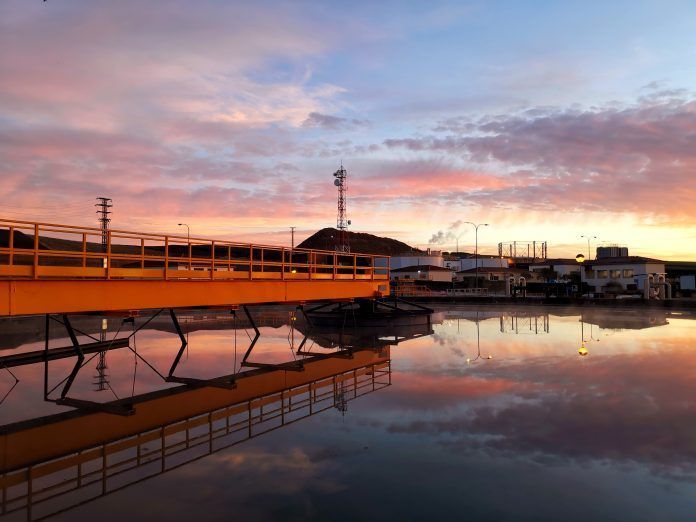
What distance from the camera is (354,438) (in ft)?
32.7

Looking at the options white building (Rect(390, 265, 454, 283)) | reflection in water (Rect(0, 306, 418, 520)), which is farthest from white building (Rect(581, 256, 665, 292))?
reflection in water (Rect(0, 306, 418, 520))

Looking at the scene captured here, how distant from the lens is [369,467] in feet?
27.7

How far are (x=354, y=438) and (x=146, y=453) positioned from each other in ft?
12.0

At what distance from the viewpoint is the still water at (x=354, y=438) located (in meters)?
7.17

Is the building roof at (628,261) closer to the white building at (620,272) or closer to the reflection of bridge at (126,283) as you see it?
the white building at (620,272)

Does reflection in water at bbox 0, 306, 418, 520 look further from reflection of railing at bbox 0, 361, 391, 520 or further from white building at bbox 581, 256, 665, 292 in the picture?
white building at bbox 581, 256, 665, 292

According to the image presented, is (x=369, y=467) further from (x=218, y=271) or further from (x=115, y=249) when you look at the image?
(x=115, y=249)

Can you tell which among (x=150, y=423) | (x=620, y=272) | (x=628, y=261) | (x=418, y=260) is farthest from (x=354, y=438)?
(x=418, y=260)

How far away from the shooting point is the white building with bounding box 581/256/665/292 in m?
85.7

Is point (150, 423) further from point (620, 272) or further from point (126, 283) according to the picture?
point (620, 272)

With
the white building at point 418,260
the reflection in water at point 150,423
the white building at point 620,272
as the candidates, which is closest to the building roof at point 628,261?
the white building at point 620,272

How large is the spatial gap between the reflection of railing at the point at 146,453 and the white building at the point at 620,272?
83.6 meters

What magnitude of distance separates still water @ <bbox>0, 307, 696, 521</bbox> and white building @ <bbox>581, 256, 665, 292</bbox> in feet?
242

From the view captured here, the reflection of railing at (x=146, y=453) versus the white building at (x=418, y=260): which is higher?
the white building at (x=418, y=260)
